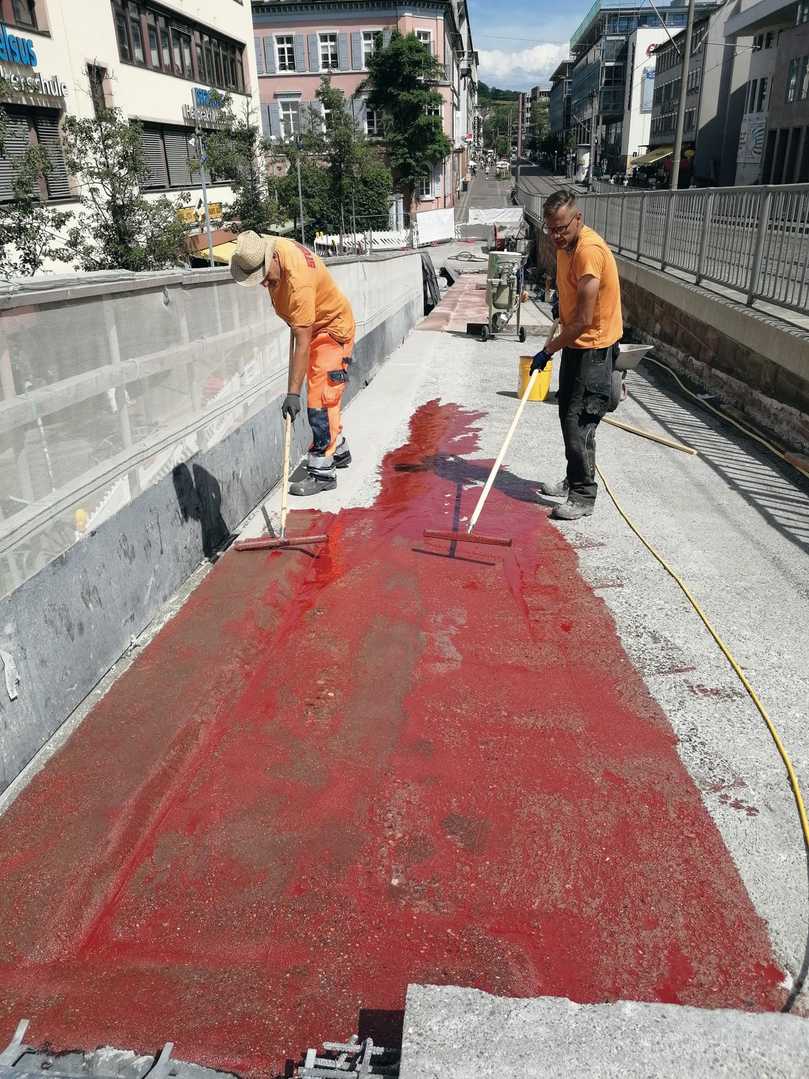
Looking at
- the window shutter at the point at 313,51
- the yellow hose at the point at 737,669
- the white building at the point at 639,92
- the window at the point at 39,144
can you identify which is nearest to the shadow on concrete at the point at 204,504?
the yellow hose at the point at 737,669

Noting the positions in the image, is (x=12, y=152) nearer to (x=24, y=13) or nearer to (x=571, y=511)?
(x=24, y=13)

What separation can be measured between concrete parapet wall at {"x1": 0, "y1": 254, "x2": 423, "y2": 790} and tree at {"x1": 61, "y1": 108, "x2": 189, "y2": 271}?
1470 centimetres

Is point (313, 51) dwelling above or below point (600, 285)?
above

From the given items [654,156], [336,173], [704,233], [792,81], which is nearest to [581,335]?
[704,233]

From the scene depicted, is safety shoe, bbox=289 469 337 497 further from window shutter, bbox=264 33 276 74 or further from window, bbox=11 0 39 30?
window shutter, bbox=264 33 276 74

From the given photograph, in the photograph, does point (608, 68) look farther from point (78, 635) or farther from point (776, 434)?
point (78, 635)

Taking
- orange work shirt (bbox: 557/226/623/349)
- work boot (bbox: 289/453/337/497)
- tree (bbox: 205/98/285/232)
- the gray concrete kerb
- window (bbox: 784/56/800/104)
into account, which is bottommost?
work boot (bbox: 289/453/337/497)

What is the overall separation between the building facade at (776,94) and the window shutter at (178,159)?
2504cm

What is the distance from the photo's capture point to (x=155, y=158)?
25.5 m

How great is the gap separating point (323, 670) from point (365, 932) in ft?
4.99

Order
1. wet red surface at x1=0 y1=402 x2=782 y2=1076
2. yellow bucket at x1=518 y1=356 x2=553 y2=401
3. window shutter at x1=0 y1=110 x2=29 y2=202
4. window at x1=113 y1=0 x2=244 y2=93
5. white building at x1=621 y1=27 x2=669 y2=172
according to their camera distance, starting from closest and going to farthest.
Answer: wet red surface at x1=0 y1=402 x2=782 y2=1076
yellow bucket at x1=518 y1=356 x2=553 y2=401
window shutter at x1=0 y1=110 x2=29 y2=202
window at x1=113 y1=0 x2=244 y2=93
white building at x1=621 y1=27 x2=669 y2=172

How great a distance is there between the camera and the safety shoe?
614cm

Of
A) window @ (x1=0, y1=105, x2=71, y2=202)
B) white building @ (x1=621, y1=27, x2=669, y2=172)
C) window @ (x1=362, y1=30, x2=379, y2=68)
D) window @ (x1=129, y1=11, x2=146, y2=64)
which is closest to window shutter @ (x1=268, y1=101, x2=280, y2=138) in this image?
window @ (x1=362, y1=30, x2=379, y2=68)

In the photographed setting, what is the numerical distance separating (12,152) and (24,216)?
3125 mm
